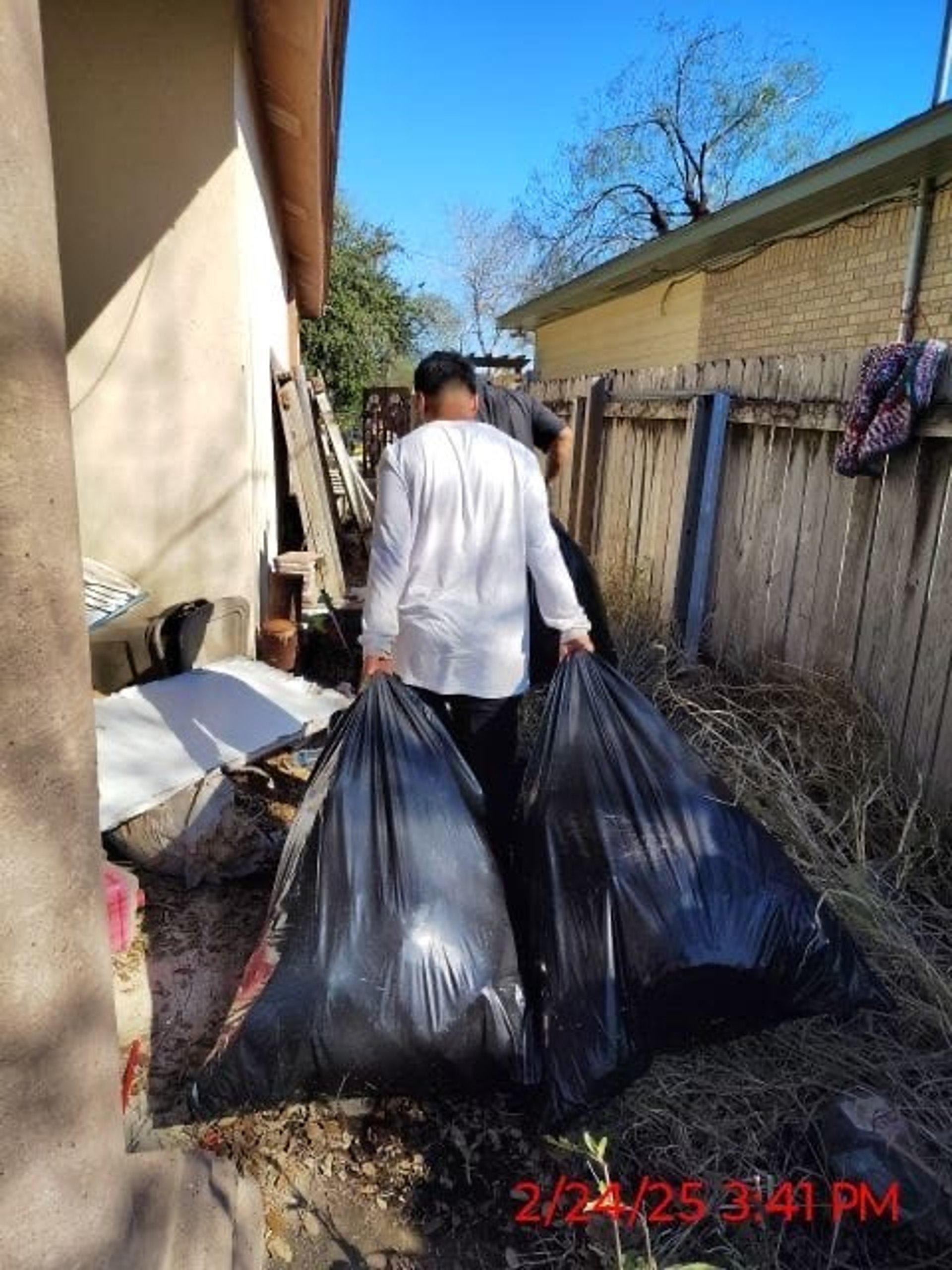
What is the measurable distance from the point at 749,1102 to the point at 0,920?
1584 mm

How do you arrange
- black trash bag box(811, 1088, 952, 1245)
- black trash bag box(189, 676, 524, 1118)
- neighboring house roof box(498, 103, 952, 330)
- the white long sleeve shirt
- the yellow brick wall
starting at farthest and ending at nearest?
the yellow brick wall
neighboring house roof box(498, 103, 952, 330)
the white long sleeve shirt
black trash bag box(189, 676, 524, 1118)
black trash bag box(811, 1088, 952, 1245)

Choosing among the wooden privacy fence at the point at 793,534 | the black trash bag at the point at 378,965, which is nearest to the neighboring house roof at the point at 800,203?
the wooden privacy fence at the point at 793,534

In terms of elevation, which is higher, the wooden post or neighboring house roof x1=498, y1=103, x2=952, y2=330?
neighboring house roof x1=498, y1=103, x2=952, y2=330

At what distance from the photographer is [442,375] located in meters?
2.38

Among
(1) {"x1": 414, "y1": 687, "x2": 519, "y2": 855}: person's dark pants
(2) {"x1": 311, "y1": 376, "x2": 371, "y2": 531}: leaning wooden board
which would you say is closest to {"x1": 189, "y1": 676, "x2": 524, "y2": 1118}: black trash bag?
(1) {"x1": 414, "y1": 687, "x2": 519, "y2": 855}: person's dark pants

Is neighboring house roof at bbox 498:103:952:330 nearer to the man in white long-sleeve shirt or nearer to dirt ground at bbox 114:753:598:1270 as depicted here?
the man in white long-sleeve shirt

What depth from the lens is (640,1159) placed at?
1707 millimetres

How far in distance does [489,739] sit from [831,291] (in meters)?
6.99

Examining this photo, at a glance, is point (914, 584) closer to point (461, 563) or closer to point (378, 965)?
point (461, 563)

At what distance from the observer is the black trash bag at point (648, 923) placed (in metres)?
1.69

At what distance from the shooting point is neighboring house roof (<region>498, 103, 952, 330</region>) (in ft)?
17.6
